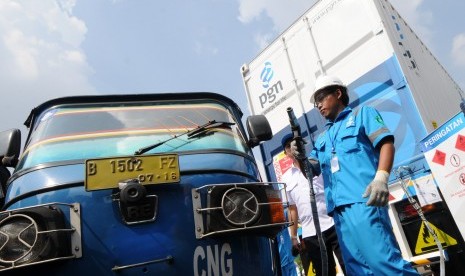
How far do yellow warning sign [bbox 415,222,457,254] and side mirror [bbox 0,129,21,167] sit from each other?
160 inches

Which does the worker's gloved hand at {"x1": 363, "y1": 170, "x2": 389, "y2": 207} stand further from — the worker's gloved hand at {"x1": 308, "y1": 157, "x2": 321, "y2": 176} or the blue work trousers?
the worker's gloved hand at {"x1": 308, "y1": 157, "x2": 321, "y2": 176}

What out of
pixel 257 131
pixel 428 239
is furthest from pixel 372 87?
pixel 257 131

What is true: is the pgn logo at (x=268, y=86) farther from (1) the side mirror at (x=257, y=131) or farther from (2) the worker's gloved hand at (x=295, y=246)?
(1) the side mirror at (x=257, y=131)

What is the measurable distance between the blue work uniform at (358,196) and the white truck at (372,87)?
2025 mm

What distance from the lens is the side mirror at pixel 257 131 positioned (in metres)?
2.80

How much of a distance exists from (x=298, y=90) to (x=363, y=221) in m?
3.84

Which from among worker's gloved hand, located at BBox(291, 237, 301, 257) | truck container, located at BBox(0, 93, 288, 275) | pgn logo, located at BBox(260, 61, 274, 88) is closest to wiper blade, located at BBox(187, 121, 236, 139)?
truck container, located at BBox(0, 93, 288, 275)

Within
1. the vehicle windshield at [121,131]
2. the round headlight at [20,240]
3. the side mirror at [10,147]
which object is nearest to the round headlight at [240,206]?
the vehicle windshield at [121,131]

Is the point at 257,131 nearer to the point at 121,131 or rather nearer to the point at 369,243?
the point at 121,131

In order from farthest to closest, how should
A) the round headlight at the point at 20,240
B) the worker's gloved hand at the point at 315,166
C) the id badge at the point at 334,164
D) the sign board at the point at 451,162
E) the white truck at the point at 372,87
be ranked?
the white truck at the point at 372,87, the sign board at the point at 451,162, the worker's gloved hand at the point at 315,166, the id badge at the point at 334,164, the round headlight at the point at 20,240

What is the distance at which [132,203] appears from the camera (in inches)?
74.9

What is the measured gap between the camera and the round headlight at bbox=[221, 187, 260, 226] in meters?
1.94

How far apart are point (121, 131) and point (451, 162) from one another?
3337 mm

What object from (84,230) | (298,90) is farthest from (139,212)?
(298,90)
